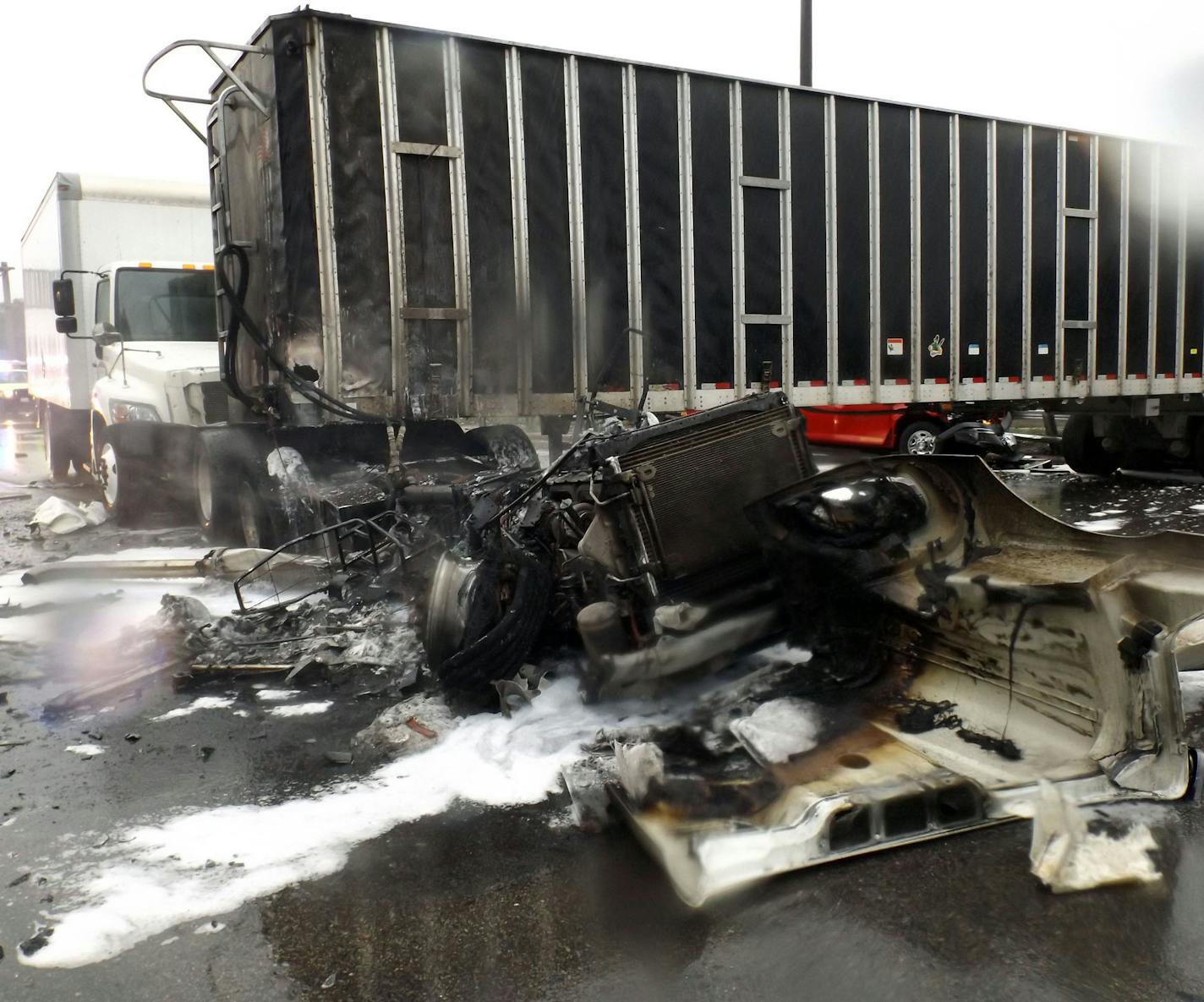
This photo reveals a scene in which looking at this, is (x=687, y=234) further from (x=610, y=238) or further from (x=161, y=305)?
(x=161, y=305)

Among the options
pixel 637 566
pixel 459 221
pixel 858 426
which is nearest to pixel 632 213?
pixel 459 221

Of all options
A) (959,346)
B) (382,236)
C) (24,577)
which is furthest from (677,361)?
(24,577)

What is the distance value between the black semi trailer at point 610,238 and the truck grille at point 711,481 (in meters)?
1.81

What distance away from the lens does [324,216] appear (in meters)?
6.45

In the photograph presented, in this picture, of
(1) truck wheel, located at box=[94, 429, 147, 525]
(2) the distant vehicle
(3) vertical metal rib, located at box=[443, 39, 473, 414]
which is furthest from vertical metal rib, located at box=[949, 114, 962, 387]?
(2) the distant vehicle

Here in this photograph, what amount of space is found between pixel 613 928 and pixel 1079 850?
4.44ft

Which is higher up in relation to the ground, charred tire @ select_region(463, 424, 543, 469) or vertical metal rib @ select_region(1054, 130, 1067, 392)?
vertical metal rib @ select_region(1054, 130, 1067, 392)

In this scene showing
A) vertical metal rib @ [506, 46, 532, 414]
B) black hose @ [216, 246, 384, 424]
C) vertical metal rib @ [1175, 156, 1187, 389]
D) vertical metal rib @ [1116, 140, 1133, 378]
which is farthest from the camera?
vertical metal rib @ [1175, 156, 1187, 389]

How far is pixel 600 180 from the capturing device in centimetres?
732

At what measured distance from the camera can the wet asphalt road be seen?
2.31m

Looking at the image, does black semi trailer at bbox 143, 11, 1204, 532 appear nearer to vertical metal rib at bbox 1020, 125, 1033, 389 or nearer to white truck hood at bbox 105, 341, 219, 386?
vertical metal rib at bbox 1020, 125, 1033, 389

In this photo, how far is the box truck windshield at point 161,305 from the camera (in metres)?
9.96

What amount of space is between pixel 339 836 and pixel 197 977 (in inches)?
29.4

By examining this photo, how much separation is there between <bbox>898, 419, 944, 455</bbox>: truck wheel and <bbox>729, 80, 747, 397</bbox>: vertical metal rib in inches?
231
